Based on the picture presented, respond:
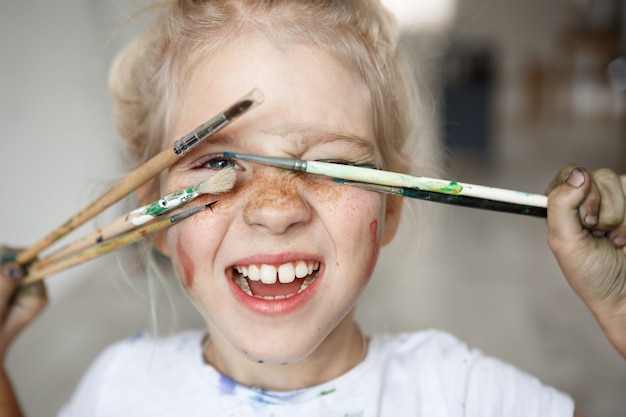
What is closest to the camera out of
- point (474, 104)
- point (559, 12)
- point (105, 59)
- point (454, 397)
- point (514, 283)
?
point (454, 397)

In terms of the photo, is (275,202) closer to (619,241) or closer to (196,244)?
Answer: (196,244)

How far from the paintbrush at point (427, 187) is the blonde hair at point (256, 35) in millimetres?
168

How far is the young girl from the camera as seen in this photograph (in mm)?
749

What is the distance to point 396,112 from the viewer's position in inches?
37.3

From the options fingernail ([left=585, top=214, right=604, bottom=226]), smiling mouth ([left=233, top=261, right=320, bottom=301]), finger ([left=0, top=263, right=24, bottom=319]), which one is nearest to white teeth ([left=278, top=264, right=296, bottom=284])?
smiling mouth ([left=233, top=261, right=320, bottom=301])

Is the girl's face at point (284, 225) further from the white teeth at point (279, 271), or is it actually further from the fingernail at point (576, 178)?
the fingernail at point (576, 178)

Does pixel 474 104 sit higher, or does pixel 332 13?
pixel 474 104

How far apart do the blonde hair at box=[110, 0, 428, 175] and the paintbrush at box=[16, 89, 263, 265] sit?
0.13m

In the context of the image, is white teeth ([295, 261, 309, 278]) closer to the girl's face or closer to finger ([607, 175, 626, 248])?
the girl's face

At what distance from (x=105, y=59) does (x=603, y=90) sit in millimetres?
6821

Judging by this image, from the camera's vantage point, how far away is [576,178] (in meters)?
0.72

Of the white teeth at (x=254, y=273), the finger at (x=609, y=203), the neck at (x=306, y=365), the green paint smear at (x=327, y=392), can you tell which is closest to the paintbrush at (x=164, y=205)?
the white teeth at (x=254, y=273)

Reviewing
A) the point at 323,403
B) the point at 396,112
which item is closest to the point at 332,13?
the point at 396,112

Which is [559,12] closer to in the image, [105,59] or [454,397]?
[105,59]
